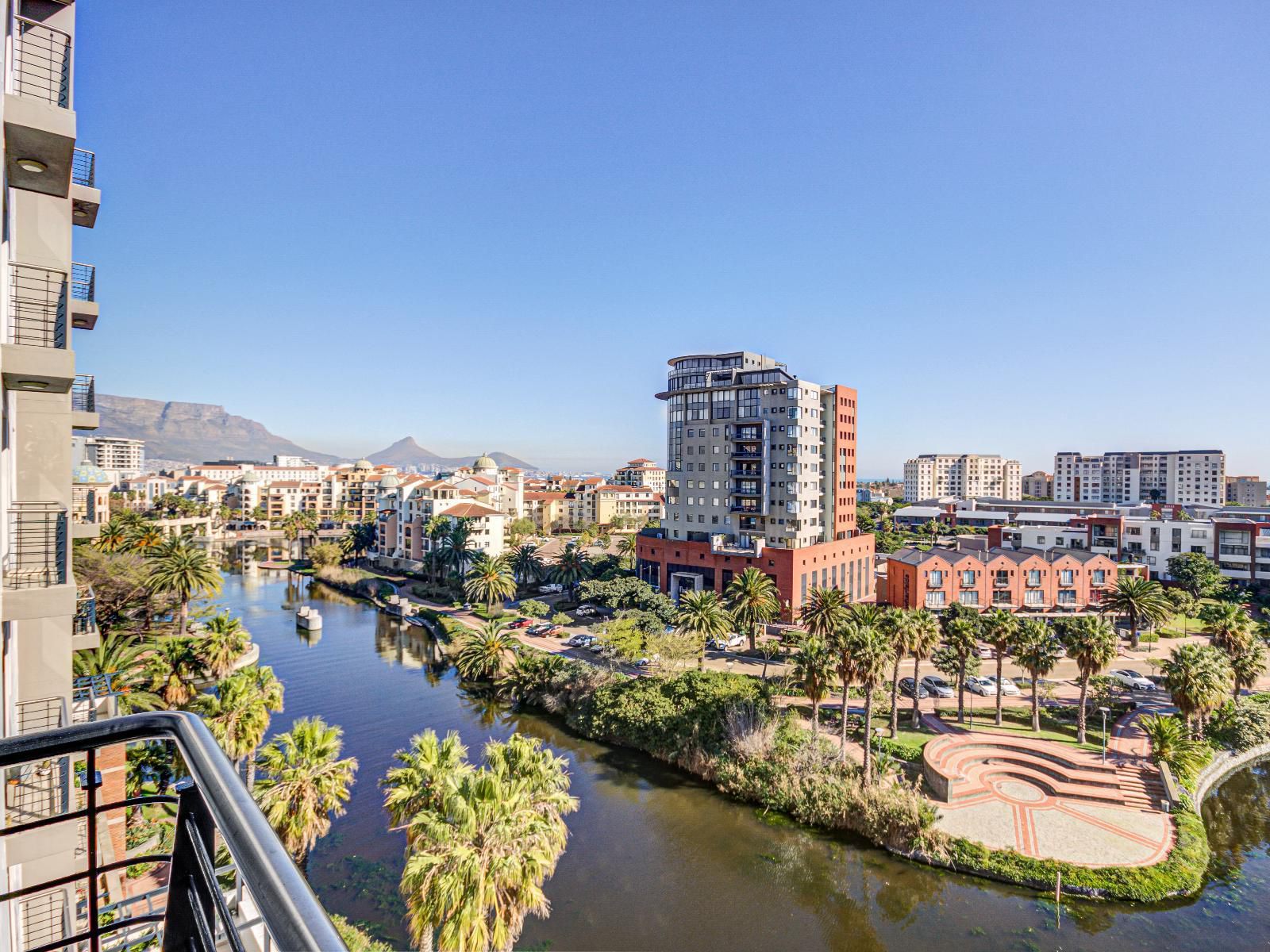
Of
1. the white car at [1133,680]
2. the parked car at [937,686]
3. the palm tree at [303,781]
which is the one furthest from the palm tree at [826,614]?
the palm tree at [303,781]

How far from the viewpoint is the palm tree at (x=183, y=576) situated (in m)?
36.4

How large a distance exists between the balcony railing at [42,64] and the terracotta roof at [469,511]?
60.2 metres

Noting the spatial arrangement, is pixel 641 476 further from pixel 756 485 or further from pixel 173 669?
pixel 173 669

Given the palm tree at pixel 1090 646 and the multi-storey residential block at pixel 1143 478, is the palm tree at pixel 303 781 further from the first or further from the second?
the multi-storey residential block at pixel 1143 478

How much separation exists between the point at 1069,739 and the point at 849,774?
12.1m

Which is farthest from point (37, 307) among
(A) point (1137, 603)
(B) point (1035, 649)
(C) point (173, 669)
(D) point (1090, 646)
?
(A) point (1137, 603)

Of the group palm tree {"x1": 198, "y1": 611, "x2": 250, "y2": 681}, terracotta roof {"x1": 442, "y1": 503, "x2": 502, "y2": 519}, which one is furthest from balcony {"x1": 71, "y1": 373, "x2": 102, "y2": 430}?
terracotta roof {"x1": 442, "y1": 503, "x2": 502, "y2": 519}

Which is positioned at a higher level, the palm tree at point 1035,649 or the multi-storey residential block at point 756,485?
the multi-storey residential block at point 756,485

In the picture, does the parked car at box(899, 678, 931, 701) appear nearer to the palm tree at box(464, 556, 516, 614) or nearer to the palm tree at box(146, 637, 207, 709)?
the palm tree at box(464, 556, 516, 614)

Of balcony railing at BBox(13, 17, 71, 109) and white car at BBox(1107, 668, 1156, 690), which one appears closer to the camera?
balcony railing at BBox(13, 17, 71, 109)

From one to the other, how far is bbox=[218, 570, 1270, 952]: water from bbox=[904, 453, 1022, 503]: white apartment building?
153m

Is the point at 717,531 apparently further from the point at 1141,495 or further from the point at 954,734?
the point at 1141,495

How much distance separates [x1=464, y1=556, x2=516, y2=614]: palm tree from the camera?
50875mm

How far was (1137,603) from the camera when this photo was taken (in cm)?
4278
